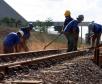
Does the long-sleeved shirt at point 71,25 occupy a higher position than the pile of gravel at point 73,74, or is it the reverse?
the long-sleeved shirt at point 71,25

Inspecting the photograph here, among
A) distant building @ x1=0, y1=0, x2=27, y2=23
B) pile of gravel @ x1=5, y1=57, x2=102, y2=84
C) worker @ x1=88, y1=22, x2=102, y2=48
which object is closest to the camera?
pile of gravel @ x1=5, y1=57, x2=102, y2=84

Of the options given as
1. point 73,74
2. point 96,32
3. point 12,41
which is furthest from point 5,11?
point 73,74

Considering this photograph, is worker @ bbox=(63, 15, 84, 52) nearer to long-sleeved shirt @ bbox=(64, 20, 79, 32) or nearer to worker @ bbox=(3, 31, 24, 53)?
long-sleeved shirt @ bbox=(64, 20, 79, 32)

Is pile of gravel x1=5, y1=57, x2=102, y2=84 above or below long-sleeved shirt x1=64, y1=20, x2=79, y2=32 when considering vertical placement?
below

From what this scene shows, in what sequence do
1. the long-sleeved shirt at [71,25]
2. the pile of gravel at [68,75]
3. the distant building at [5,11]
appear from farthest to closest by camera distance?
the distant building at [5,11] < the long-sleeved shirt at [71,25] < the pile of gravel at [68,75]

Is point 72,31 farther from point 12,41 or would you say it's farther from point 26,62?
point 26,62

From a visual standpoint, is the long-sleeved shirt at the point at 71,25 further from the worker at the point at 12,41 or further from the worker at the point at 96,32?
the worker at the point at 12,41

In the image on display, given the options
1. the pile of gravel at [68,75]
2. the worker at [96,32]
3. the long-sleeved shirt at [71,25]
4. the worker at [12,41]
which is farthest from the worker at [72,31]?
the pile of gravel at [68,75]

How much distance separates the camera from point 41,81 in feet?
27.8

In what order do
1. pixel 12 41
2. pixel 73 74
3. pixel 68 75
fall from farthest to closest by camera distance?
1. pixel 12 41
2. pixel 73 74
3. pixel 68 75

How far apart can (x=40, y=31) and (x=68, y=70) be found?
3448 cm

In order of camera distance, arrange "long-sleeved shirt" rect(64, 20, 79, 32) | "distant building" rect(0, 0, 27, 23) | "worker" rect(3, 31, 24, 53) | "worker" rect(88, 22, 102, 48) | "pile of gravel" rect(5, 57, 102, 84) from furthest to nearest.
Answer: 1. "distant building" rect(0, 0, 27, 23)
2. "worker" rect(88, 22, 102, 48)
3. "long-sleeved shirt" rect(64, 20, 79, 32)
4. "worker" rect(3, 31, 24, 53)
5. "pile of gravel" rect(5, 57, 102, 84)

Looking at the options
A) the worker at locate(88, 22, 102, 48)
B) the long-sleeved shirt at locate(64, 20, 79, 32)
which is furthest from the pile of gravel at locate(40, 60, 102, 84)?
the worker at locate(88, 22, 102, 48)

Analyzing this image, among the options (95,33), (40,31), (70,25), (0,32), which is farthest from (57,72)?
(40,31)
